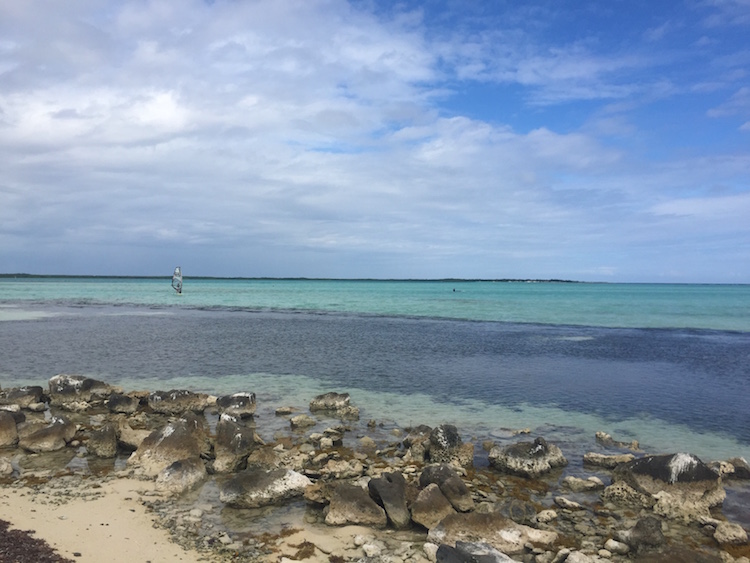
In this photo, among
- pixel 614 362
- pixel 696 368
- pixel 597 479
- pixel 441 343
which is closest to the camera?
pixel 597 479

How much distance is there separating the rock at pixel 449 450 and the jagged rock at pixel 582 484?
2140mm

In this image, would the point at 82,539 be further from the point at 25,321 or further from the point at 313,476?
the point at 25,321

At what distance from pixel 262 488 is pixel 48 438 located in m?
6.14

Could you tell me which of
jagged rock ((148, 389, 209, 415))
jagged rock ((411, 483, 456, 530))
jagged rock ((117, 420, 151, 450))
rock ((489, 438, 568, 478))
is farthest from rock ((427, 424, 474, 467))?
jagged rock ((148, 389, 209, 415))

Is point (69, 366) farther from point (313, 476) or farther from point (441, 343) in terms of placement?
point (441, 343)

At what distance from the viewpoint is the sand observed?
7.62 metres

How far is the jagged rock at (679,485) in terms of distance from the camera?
31.7 feet

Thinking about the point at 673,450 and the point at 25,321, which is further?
the point at 25,321

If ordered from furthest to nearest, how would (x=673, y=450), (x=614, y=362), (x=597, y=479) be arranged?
(x=614, y=362) → (x=673, y=450) → (x=597, y=479)

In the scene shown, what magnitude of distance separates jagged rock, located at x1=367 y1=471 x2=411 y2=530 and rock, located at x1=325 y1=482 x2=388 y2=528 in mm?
143

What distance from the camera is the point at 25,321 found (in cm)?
4369

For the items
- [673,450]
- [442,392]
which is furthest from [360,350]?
[673,450]

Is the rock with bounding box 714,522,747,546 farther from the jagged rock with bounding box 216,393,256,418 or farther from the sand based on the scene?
the jagged rock with bounding box 216,393,256,418

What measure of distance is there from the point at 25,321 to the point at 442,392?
39.1 m
